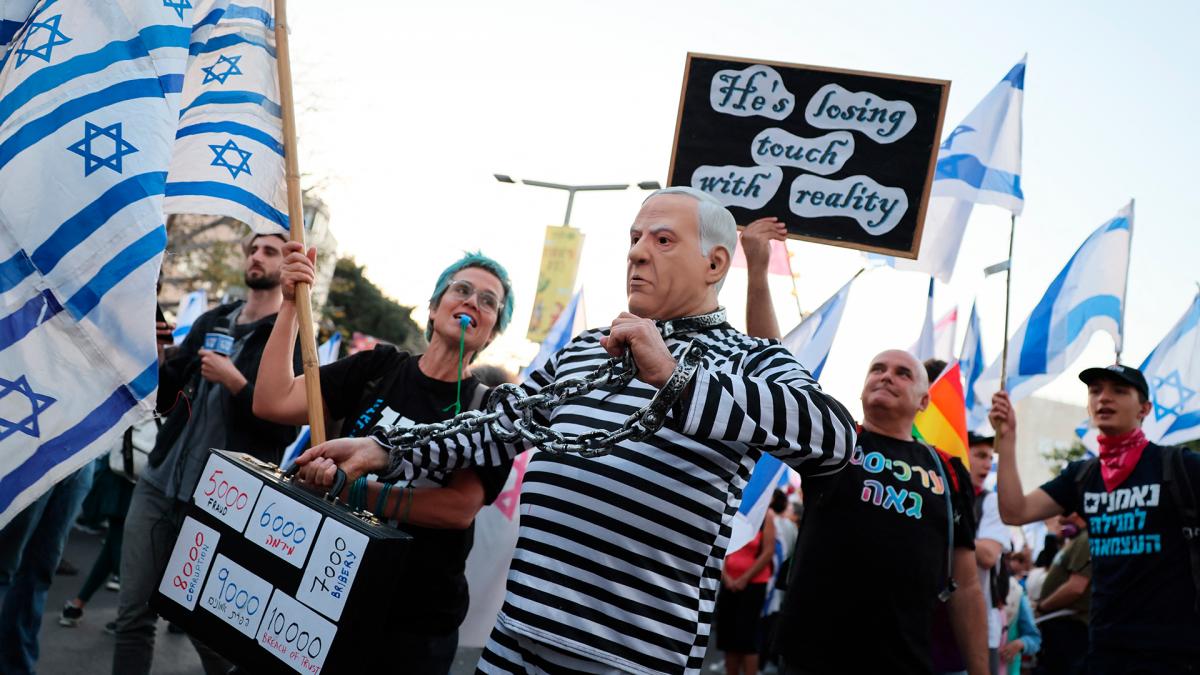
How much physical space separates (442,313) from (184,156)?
102 centimetres

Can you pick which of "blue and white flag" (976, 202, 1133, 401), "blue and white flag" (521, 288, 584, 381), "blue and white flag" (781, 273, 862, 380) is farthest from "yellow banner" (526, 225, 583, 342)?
"blue and white flag" (781, 273, 862, 380)

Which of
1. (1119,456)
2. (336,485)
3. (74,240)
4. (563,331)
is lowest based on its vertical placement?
(336,485)

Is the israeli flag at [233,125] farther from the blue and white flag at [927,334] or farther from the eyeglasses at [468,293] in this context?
the blue and white flag at [927,334]

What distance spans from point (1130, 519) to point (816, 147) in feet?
7.28

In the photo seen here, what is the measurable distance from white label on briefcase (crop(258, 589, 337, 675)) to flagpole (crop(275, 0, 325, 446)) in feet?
2.28

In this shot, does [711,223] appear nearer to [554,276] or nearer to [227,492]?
[227,492]

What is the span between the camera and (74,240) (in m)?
2.94

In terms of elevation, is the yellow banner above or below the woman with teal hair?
above

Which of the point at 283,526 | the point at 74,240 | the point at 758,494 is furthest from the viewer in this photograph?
the point at 758,494

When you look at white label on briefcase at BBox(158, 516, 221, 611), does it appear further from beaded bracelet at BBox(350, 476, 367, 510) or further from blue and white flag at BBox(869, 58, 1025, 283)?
blue and white flag at BBox(869, 58, 1025, 283)

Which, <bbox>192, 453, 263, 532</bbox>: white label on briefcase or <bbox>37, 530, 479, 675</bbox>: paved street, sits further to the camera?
<bbox>37, 530, 479, 675</bbox>: paved street

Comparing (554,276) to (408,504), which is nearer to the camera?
(408,504)

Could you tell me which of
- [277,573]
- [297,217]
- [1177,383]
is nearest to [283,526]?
[277,573]

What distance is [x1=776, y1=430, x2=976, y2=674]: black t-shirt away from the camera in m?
4.02
